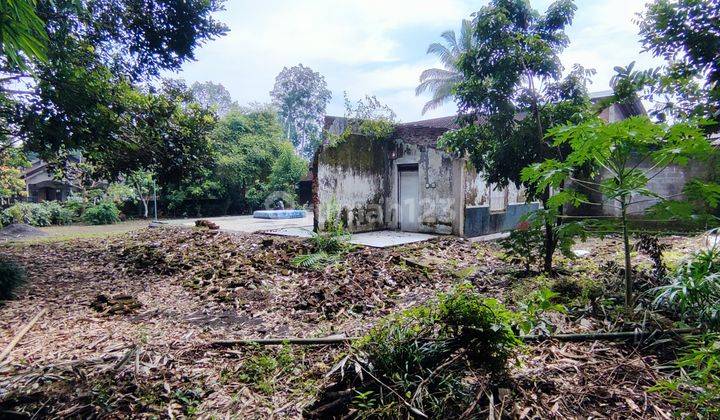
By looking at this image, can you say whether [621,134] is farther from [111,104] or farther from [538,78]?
[111,104]

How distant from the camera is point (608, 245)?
8.86 metres

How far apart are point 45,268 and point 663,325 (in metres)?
10.1

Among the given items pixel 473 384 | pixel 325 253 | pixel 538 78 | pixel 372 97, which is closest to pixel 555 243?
pixel 538 78

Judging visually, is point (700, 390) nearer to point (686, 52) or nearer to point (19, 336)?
point (686, 52)

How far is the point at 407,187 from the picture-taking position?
12375 millimetres

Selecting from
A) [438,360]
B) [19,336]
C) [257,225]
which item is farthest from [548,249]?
[257,225]

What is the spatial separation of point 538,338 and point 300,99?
45.1 meters

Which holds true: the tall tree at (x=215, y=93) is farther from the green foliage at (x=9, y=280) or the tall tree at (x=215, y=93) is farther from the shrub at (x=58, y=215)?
the green foliage at (x=9, y=280)

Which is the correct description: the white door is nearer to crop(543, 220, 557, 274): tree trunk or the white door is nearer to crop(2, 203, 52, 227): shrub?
crop(543, 220, 557, 274): tree trunk

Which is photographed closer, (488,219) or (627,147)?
(627,147)

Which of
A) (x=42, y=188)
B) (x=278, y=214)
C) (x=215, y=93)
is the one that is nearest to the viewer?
(x=278, y=214)

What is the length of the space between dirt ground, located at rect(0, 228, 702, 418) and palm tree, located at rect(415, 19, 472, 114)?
1920 cm

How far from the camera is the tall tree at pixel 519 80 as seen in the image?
6.35m

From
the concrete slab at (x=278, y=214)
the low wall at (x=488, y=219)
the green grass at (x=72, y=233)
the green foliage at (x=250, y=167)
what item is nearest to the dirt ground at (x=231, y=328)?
the low wall at (x=488, y=219)
